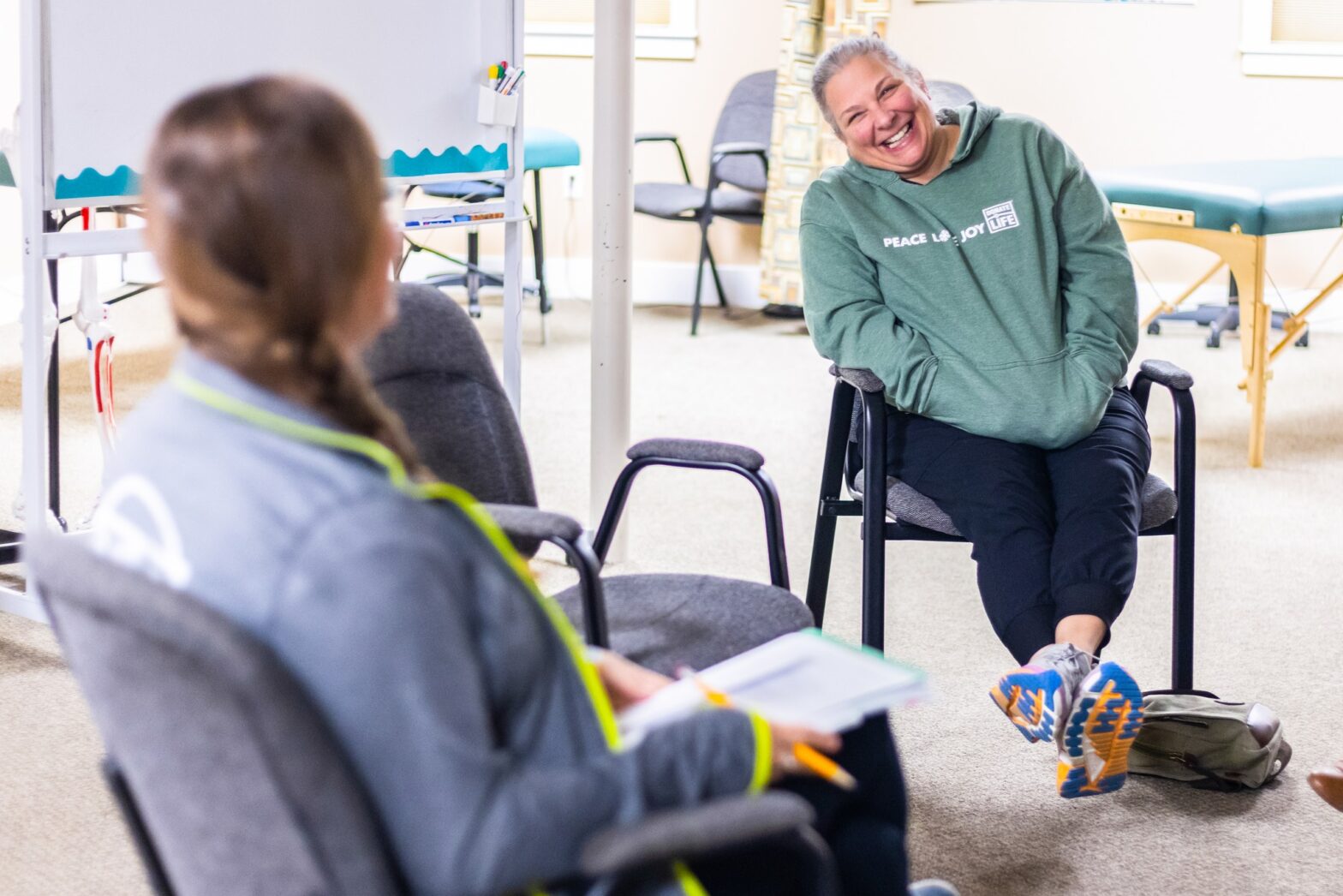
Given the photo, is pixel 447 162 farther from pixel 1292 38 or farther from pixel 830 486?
pixel 1292 38

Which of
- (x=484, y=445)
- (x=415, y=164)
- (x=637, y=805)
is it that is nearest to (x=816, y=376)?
(x=415, y=164)

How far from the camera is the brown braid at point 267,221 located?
87 centimetres

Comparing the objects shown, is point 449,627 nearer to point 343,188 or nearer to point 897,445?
point 343,188

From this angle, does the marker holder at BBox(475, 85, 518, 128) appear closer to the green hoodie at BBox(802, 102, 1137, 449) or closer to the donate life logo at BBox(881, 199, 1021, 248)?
the green hoodie at BBox(802, 102, 1137, 449)

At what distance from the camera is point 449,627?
0.87 metres

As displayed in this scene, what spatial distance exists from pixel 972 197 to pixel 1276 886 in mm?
1061

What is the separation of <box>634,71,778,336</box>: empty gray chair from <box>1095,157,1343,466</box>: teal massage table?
5.08 ft

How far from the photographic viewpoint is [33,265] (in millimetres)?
2254

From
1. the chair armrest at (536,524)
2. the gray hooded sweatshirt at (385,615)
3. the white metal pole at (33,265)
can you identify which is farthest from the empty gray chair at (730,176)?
the gray hooded sweatshirt at (385,615)

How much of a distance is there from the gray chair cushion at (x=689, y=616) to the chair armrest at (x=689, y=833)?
555mm

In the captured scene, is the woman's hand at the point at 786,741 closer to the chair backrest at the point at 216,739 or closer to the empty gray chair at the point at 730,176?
the chair backrest at the point at 216,739

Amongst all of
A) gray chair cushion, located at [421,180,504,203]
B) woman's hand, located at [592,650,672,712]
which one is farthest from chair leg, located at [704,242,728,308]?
woman's hand, located at [592,650,672,712]

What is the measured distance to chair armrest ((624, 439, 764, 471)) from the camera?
187 cm

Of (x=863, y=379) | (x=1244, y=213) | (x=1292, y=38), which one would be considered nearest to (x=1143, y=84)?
(x=1292, y=38)
